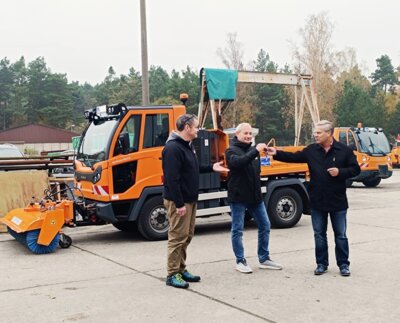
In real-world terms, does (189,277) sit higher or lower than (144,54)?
lower

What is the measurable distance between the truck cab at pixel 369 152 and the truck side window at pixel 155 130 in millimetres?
12129

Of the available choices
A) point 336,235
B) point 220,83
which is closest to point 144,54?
point 220,83

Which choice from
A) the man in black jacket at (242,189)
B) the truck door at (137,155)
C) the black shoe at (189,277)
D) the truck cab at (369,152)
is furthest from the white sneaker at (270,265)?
the truck cab at (369,152)

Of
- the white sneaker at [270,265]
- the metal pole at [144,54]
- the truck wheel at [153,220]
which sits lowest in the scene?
the white sneaker at [270,265]

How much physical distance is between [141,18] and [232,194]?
11.2 m

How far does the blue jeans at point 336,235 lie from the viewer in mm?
6664

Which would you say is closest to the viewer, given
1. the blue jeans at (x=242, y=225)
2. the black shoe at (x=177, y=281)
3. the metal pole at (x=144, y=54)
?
the black shoe at (x=177, y=281)

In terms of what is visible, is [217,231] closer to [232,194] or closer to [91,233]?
[91,233]

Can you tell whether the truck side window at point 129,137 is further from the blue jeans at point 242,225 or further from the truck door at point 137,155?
the blue jeans at point 242,225

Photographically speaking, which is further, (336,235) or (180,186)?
(336,235)

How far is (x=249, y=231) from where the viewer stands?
34.4ft

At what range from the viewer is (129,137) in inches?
366

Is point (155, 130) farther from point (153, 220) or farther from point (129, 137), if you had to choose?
point (153, 220)

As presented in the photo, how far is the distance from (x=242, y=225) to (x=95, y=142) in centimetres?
385
